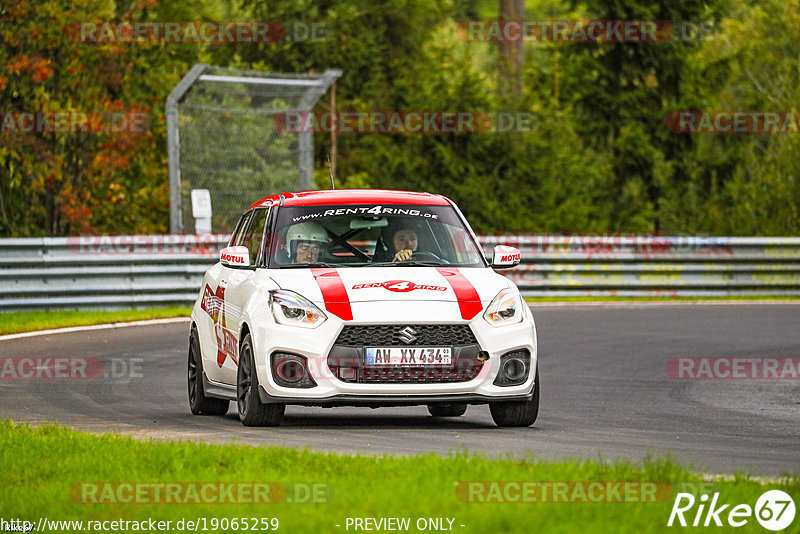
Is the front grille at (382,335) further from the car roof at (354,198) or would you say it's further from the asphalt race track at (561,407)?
the car roof at (354,198)

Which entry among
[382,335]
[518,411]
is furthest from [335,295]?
[518,411]

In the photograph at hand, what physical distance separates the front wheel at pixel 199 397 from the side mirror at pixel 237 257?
1169 mm

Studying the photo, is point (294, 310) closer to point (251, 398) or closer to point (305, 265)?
point (251, 398)

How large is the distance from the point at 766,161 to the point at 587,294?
49.6ft

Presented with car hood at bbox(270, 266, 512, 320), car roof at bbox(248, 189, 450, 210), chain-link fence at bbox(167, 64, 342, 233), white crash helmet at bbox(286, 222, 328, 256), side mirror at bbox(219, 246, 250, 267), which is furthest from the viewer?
chain-link fence at bbox(167, 64, 342, 233)

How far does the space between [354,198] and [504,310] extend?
173cm

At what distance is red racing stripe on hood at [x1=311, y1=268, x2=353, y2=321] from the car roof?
3.54 ft

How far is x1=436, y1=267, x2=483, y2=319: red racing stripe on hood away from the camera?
10391 millimetres

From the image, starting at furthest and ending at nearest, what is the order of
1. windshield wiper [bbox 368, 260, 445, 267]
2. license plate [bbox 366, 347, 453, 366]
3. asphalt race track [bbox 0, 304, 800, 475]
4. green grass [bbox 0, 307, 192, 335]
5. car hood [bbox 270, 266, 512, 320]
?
1. green grass [bbox 0, 307, 192, 335]
2. windshield wiper [bbox 368, 260, 445, 267]
3. car hood [bbox 270, 266, 512, 320]
4. license plate [bbox 366, 347, 453, 366]
5. asphalt race track [bbox 0, 304, 800, 475]

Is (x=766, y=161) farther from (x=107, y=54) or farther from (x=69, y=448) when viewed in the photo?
(x=69, y=448)

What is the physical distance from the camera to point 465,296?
1049 cm

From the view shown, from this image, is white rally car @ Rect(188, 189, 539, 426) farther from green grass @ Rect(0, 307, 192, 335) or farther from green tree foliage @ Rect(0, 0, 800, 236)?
green tree foliage @ Rect(0, 0, 800, 236)

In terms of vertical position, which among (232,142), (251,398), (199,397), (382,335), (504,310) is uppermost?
(232,142)

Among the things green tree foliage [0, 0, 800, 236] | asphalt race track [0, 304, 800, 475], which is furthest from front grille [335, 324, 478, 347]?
green tree foliage [0, 0, 800, 236]
